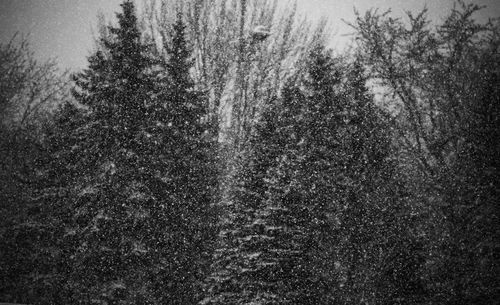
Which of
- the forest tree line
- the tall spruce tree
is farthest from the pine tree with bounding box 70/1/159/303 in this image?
the tall spruce tree

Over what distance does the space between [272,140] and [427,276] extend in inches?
267

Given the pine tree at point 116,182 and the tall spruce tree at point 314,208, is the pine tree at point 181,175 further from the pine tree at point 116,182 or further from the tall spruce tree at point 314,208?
the tall spruce tree at point 314,208

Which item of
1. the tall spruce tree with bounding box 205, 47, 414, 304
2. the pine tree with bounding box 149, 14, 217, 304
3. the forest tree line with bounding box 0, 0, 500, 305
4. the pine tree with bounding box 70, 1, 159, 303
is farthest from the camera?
the pine tree with bounding box 149, 14, 217, 304

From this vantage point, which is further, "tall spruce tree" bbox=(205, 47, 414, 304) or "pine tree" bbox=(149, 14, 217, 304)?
"pine tree" bbox=(149, 14, 217, 304)

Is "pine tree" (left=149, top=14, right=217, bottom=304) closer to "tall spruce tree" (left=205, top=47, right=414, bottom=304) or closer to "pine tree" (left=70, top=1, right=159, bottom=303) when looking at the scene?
"pine tree" (left=70, top=1, right=159, bottom=303)

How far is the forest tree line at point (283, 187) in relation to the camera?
24.6 feet

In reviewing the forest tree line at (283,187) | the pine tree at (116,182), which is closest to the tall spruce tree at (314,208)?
the forest tree line at (283,187)

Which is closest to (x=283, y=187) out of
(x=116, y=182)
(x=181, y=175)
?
(x=181, y=175)

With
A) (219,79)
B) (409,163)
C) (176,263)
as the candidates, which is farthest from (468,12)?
(176,263)

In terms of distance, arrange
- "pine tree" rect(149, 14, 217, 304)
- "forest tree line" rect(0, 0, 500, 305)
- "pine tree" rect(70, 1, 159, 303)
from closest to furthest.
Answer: "forest tree line" rect(0, 0, 500, 305) → "pine tree" rect(70, 1, 159, 303) → "pine tree" rect(149, 14, 217, 304)

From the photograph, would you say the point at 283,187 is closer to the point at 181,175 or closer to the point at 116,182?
the point at 181,175

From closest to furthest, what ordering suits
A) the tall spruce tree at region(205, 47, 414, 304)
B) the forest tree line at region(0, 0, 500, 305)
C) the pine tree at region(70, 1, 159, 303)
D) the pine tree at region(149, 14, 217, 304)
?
the forest tree line at region(0, 0, 500, 305)
the tall spruce tree at region(205, 47, 414, 304)
the pine tree at region(70, 1, 159, 303)
the pine tree at region(149, 14, 217, 304)

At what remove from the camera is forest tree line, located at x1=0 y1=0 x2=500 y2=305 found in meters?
7.49

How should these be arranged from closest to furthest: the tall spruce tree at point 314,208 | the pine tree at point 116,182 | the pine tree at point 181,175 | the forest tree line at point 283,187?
the forest tree line at point 283,187 → the tall spruce tree at point 314,208 → the pine tree at point 116,182 → the pine tree at point 181,175
